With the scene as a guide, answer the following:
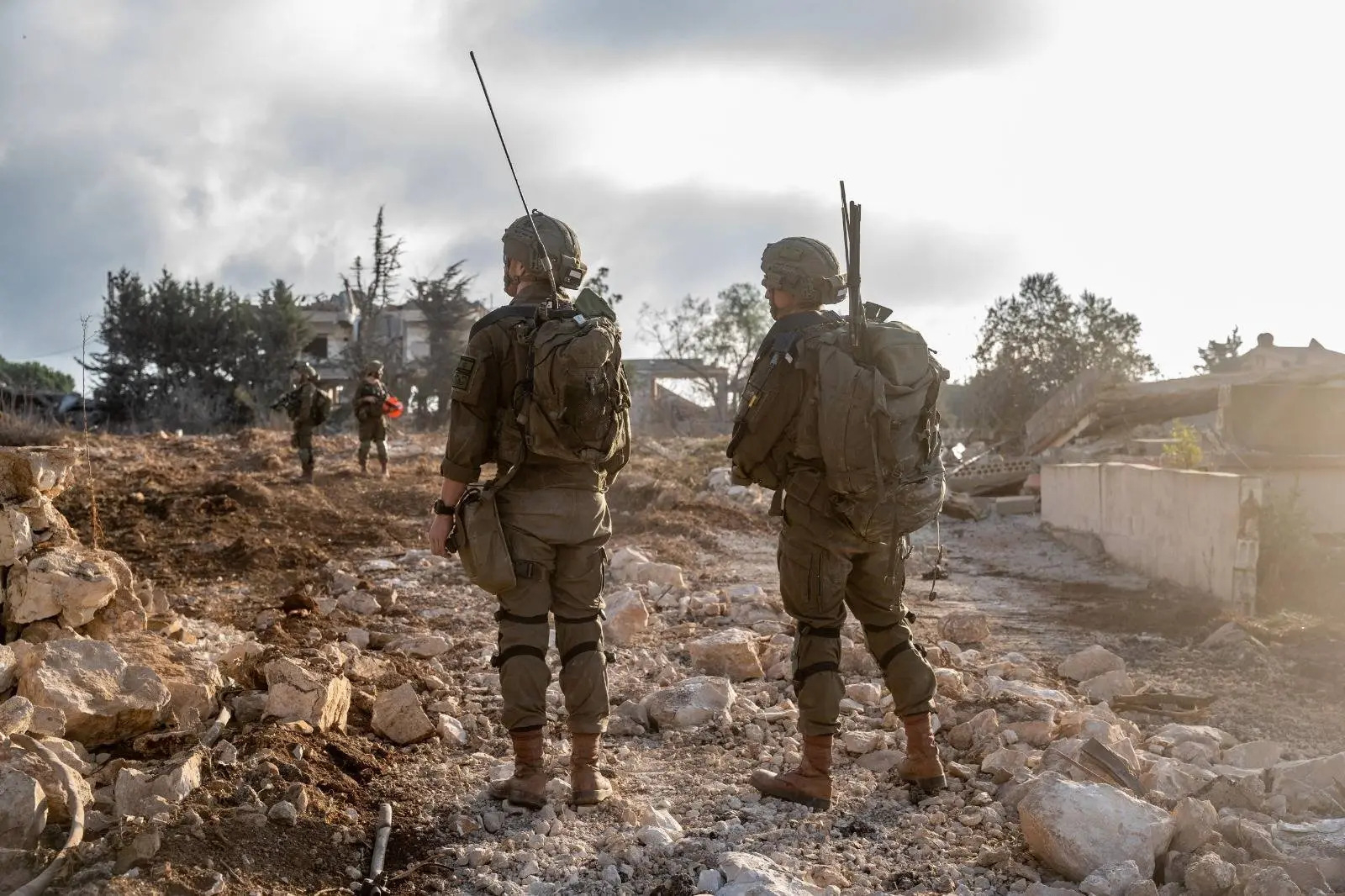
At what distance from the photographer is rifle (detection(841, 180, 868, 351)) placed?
332 centimetres

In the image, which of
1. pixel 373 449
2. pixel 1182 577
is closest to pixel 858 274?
pixel 1182 577

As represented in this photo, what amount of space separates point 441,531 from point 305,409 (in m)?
10.7

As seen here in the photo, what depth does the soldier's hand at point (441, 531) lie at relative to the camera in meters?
3.36

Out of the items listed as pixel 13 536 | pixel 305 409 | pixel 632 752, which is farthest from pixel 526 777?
pixel 305 409

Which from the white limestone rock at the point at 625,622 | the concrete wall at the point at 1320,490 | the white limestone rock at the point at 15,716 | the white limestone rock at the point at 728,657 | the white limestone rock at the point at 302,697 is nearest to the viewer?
the white limestone rock at the point at 15,716

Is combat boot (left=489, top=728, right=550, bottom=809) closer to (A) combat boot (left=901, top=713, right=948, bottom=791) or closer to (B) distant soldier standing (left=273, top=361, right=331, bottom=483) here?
(A) combat boot (left=901, top=713, right=948, bottom=791)

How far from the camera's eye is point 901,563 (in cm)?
348

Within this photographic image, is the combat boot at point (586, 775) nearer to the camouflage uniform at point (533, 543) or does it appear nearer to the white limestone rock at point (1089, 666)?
the camouflage uniform at point (533, 543)

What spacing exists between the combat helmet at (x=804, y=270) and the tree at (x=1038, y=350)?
20.5 meters

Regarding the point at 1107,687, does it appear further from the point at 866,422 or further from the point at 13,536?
the point at 13,536

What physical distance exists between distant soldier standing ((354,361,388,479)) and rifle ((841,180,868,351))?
36.2 feet

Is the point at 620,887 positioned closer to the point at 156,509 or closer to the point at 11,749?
the point at 11,749

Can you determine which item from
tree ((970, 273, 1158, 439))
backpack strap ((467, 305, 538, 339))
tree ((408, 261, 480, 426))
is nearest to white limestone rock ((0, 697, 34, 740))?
backpack strap ((467, 305, 538, 339))

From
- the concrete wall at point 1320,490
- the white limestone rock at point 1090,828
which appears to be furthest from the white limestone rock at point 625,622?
the concrete wall at point 1320,490
